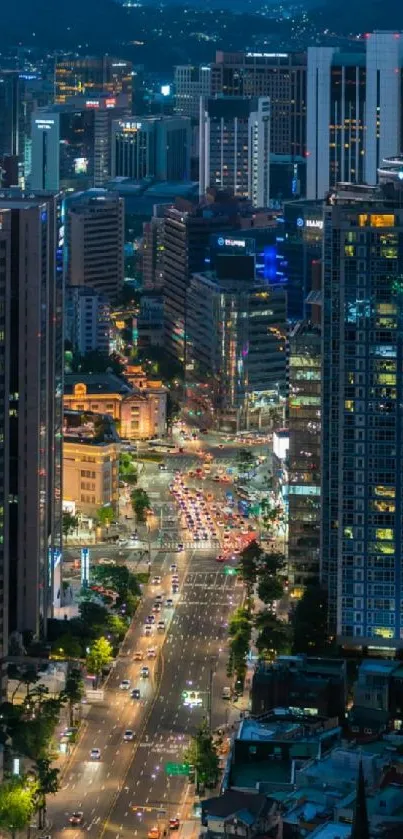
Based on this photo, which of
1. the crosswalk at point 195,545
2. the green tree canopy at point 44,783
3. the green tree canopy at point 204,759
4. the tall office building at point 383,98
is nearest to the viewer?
the green tree canopy at point 44,783

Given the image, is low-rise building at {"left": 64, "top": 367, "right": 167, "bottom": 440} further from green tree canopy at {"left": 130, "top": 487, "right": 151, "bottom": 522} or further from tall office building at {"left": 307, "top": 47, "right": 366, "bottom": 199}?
tall office building at {"left": 307, "top": 47, "right": 366, "bottom": 199}

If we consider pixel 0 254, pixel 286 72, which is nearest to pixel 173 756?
pixel 0 254

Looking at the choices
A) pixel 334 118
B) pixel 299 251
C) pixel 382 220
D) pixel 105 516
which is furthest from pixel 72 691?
pixel 334 118

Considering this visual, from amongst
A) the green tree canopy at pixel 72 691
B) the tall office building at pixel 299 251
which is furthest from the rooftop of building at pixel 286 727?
the tall office building at pixel 299 251

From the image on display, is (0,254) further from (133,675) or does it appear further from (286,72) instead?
(286,72)

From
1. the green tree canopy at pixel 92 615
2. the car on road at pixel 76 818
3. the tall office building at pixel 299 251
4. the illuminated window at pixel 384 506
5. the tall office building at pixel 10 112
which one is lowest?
the car on road at pixel 76 818

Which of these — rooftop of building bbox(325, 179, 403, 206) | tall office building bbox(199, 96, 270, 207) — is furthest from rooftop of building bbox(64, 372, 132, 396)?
tall office building bbox(199, 96, 270, 207)

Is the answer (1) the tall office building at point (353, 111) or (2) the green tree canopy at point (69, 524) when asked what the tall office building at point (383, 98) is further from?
(2) the green tree canopy at point (69, 524)

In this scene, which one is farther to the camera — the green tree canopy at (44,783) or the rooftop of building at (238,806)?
the green tree canopy at (44,783)

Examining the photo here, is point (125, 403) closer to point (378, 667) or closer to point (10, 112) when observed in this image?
point (378, 667)
